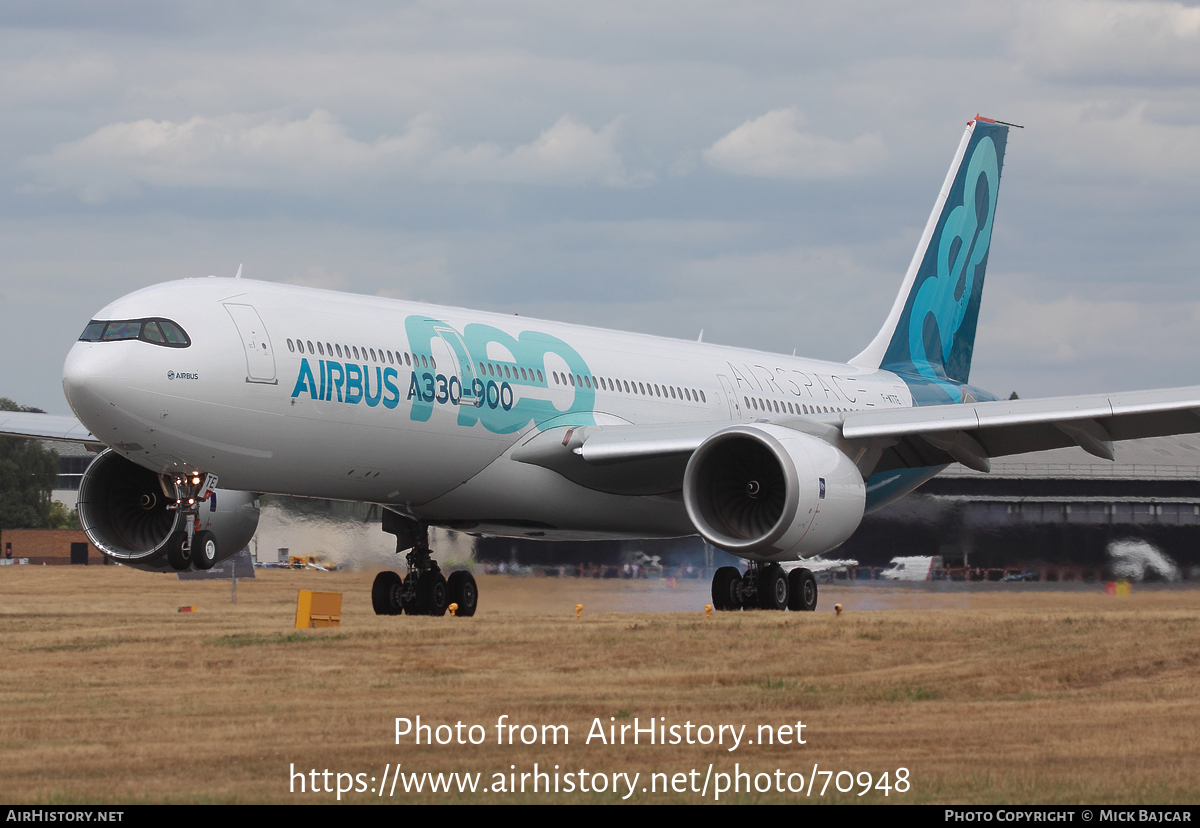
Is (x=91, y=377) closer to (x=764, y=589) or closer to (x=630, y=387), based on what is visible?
(x=630, y=387)

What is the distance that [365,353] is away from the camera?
19453 mm

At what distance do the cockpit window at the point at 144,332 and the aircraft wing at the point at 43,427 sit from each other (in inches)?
230

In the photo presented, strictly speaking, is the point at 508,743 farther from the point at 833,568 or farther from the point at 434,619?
the point at 833,568

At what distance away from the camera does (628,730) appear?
11.3 meters

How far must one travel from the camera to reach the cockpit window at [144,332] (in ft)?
58.2

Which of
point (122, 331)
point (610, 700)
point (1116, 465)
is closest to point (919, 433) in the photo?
point (610, 700)

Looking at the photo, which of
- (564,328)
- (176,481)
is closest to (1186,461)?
(564,328)

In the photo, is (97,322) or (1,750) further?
(97,322)

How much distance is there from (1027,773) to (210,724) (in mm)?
5669

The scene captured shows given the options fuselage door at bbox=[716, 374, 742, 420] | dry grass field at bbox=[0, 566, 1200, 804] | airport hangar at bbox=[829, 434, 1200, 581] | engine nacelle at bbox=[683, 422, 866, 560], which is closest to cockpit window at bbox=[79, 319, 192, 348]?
dry grass field at bbox=[0, 566, 1200, 804]

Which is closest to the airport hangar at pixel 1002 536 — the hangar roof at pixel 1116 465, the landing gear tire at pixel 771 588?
the hangar roof at pixel 1116 465

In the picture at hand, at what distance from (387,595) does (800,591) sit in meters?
6.05

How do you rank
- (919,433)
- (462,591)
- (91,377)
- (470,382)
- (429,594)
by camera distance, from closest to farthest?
(91,377), (470,382), (919,433), (429,594), (462,591)

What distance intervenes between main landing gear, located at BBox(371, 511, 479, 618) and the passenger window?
245 inches
